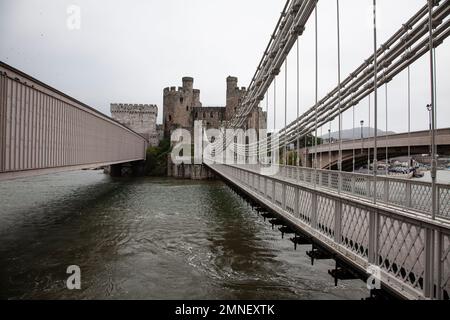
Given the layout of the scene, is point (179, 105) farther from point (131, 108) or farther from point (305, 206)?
point (305, 206)

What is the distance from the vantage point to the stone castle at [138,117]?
6827cm

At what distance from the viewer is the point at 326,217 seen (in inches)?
252

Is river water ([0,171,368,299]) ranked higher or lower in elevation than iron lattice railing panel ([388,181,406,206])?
lower

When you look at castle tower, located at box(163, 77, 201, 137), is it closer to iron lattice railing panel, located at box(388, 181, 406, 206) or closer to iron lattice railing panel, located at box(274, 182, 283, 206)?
iron lattice railing panel, located at box(274, 182, 283, 206)

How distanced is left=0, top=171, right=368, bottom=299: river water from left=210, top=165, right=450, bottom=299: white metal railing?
185 cm

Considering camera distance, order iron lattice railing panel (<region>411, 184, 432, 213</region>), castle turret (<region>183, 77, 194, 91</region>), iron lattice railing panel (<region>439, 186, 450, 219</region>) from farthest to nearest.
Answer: castle turret (<region>183, 77, 194, 91</region>) → iron lattice railing panel (<region>411, 184, 432, 213</region>) → iron lattice railing panel (<region>439, 186, 450, 219</region>)

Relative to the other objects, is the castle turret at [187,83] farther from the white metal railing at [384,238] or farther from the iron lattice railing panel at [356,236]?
the iron lattice railing panel at [356,236]

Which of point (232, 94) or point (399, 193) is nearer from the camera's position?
point (399, 193)

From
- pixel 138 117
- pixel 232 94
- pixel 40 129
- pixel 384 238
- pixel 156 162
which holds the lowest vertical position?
pixel 384 238

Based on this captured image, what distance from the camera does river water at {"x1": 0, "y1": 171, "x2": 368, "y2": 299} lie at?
25.5ft

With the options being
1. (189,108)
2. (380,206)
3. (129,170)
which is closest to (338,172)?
(380,206)

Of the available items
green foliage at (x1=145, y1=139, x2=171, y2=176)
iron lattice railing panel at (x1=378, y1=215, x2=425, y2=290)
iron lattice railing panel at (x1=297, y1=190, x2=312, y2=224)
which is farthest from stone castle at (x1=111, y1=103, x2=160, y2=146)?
iron lattice railing panel at (x1=378, y1=215, x2=425, y2=290)

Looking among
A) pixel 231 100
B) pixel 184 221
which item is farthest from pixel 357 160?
pixel 231 100

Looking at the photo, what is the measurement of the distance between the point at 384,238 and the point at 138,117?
2657 inches
